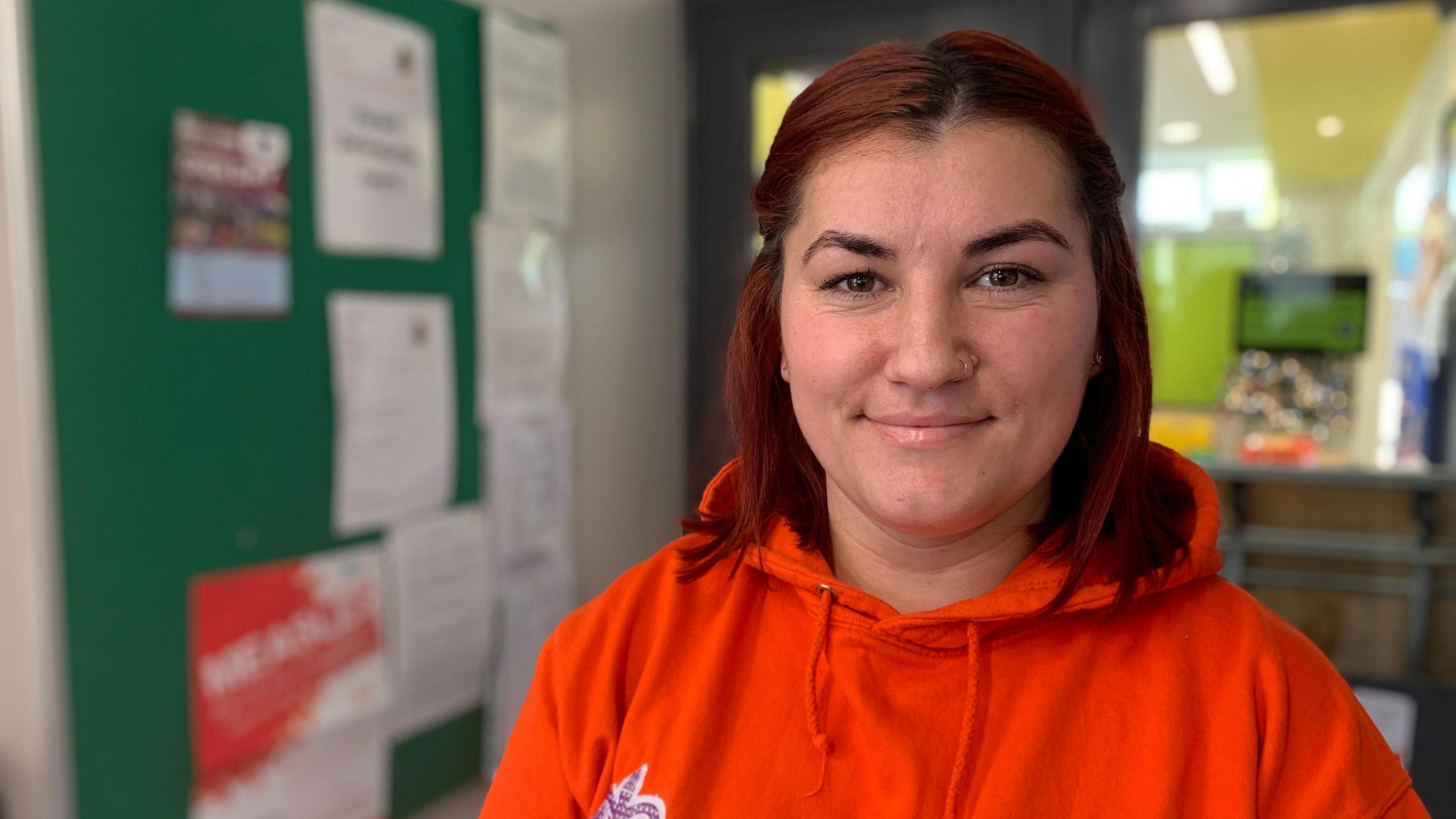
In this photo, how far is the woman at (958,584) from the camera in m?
0.78

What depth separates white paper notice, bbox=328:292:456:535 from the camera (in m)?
1.72

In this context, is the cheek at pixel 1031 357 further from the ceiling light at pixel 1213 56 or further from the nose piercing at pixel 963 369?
the ceiling light at pixel 1213 56

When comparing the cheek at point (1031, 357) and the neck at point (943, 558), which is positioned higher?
the cheek at point (1031, 357)

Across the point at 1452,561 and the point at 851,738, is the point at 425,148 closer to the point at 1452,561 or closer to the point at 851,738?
the point at 851,738

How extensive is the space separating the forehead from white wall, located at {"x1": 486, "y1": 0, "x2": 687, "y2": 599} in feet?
5.00

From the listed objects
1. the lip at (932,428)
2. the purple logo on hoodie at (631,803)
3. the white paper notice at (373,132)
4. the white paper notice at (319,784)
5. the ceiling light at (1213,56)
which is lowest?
the white paper notice at (319,784)

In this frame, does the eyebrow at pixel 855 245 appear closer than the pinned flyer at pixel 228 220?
Yes

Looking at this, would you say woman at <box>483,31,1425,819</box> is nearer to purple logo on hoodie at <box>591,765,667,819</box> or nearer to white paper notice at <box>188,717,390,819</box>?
purple logo on hoodie at <box>591,765,667,819</box>

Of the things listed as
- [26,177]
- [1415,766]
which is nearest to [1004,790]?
[1415,766]

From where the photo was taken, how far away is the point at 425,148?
185 cm

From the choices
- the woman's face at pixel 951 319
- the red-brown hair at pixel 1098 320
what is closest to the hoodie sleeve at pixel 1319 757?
the red-brown hair at pixel 1098 320

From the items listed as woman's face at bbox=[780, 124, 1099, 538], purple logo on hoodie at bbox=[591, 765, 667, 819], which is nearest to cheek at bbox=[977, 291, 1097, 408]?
woman's face at bbox=[780, 124, 1099, 538]

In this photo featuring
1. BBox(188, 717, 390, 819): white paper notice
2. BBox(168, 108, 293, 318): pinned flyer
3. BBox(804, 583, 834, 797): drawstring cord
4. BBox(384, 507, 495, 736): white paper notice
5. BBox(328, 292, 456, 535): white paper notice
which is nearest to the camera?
BBox(804, 583, 834, 797): drawstring cord

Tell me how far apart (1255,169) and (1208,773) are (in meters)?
1.72
